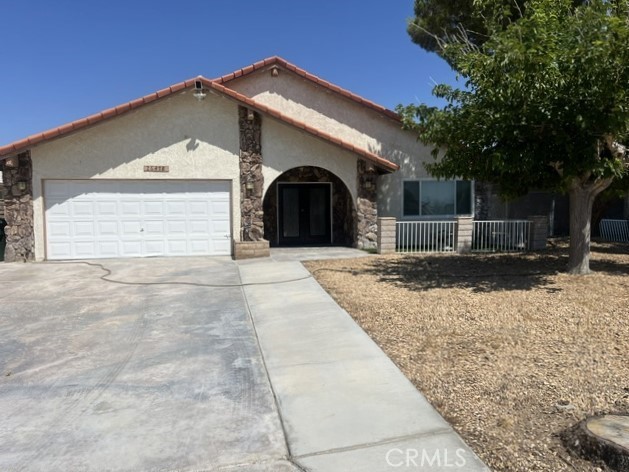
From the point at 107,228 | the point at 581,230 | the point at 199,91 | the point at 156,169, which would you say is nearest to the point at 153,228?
the point at 107,228

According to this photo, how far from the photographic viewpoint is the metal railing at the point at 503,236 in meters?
14.3

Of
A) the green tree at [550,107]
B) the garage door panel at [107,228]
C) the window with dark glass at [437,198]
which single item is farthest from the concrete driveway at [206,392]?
the window with dark glass at [437,198]

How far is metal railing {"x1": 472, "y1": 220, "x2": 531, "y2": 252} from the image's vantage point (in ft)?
46.9

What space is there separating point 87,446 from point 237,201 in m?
10.5

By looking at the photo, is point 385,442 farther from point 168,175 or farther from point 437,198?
point 437,198

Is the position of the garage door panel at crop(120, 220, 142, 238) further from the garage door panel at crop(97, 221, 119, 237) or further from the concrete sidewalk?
the concrete sidewalk

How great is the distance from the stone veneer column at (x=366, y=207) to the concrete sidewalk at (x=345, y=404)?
25.9 ft

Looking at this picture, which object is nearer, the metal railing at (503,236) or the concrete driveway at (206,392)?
the concrete driveway at (206,392)

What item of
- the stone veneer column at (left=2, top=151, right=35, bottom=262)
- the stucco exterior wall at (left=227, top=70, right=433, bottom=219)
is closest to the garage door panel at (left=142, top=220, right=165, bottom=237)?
the stone veneer column at (left=2, top=151, right=35, bottom=262)

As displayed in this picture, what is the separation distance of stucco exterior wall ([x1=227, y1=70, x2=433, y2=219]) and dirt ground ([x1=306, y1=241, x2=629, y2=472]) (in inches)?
255

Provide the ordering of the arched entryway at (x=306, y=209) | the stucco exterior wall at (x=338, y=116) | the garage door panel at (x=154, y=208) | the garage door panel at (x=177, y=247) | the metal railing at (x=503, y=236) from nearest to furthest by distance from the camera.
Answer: the garage door panel at (x=154, y=208) < the garage door panel at (x=177, y=247) < the metal railing at (x=503, y=236) < the stucco exterior wall at (x=338, y=116) < the arched entryway at (x=306, y=209)

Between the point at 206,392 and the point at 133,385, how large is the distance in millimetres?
765

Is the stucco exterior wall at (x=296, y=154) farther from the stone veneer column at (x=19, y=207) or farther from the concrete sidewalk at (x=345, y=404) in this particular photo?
the concrete sidewalk at (x=345, y=404)

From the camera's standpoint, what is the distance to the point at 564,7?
8.62 m
